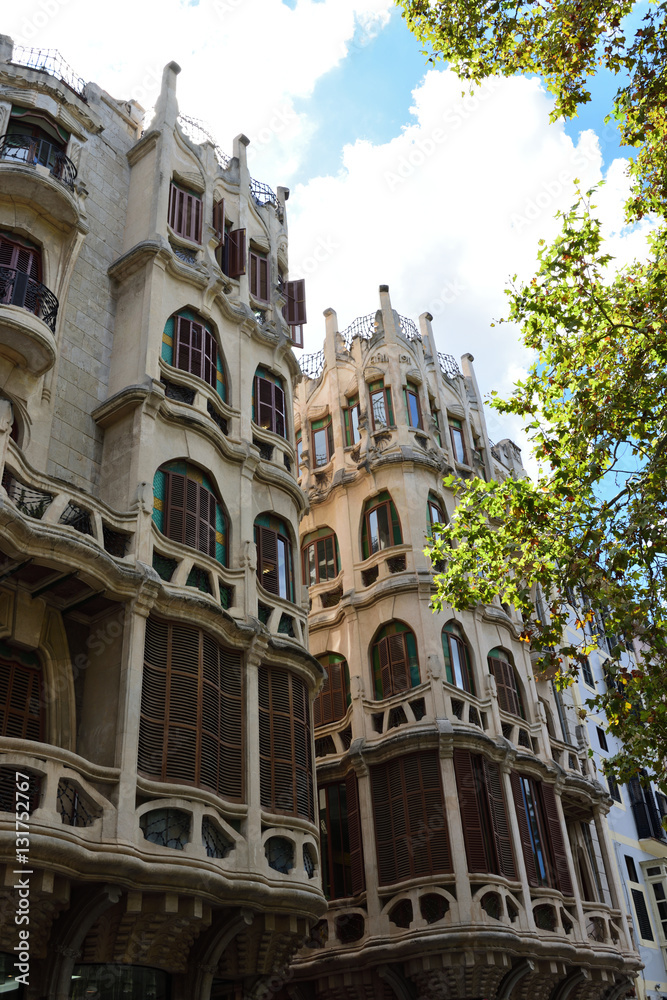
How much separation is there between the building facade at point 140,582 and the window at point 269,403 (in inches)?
2.1

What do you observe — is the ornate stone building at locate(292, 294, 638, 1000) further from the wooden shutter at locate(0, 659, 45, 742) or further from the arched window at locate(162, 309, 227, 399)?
the wooden shutter at locate(0, 659, 45, 742)

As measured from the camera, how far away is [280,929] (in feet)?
54.3

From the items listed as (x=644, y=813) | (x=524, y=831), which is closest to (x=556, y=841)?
(x=524, y=831)

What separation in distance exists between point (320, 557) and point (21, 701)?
15.7 metres

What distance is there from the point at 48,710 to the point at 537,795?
1764 cm

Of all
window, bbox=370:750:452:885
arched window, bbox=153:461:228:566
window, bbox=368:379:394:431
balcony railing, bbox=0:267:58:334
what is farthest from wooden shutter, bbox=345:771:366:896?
balcony railing, bbox=0:267:58:334

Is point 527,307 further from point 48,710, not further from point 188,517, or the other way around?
point 48,710

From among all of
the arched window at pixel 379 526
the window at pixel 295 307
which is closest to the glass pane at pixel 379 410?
the arched window at pixel 379 526

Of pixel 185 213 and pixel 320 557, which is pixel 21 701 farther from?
pixel 320 557

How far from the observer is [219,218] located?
24.2m

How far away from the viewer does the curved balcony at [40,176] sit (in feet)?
59.8

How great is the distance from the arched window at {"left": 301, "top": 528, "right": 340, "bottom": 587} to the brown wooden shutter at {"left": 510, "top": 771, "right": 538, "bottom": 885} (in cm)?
816

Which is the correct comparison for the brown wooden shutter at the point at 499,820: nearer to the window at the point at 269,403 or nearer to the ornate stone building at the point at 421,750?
the ornate stone building at the point at 421,750

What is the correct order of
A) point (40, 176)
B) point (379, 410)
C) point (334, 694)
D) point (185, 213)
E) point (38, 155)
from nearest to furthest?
1. point (40, 176)
2. point (38, 155)
3. point (185, 213)
4. point (334, 694)
5. point (379, 410)
